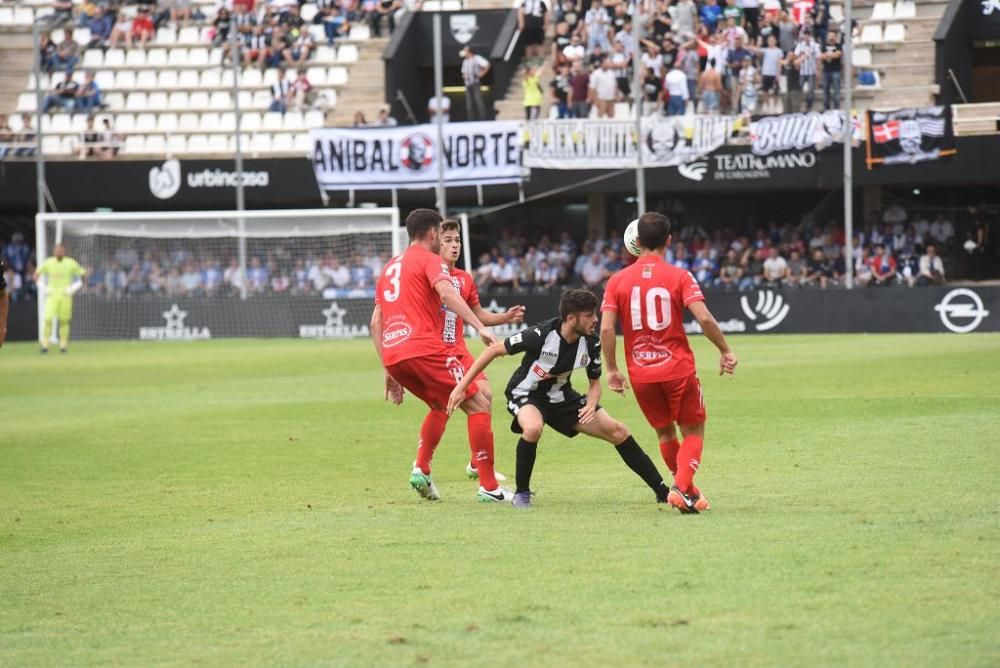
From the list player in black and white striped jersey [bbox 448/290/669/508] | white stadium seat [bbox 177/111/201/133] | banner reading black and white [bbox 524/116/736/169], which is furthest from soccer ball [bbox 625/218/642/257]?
white stadium seat [bbox 177/111/201/133]

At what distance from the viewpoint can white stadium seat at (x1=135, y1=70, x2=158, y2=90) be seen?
143ft

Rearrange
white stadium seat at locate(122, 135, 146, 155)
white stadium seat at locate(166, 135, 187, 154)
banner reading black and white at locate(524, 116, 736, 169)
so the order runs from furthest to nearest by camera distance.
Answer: white stadium seat at locate(122, 135, 146, 155)
white stadium seat at locate(166, 135, 187, 154)
banner reading black and white at locate(524, 116, 736, 169)

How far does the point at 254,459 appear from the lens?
1378 centimetres

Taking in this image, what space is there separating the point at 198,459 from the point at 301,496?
2979mm

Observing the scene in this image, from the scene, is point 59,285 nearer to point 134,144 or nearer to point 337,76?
point 134,144

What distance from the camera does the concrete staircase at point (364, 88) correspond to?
137ft

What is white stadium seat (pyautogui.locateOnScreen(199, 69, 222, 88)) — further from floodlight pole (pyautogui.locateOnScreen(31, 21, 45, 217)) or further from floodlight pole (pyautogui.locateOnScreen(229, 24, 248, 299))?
floodlight pole (pyautogui.locateOnScreen(31, 21, 45, 217))

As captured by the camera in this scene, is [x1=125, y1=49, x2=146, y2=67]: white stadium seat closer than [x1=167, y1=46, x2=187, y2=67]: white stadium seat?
No

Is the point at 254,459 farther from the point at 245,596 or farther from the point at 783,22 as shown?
the point at 783,22

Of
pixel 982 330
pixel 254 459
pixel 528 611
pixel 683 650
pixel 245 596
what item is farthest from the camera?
pixel 982 330

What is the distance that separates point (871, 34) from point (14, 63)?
2434 centimetres

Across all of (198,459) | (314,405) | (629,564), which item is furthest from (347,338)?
(629,564)

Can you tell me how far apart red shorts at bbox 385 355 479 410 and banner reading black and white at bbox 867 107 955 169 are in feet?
81.6

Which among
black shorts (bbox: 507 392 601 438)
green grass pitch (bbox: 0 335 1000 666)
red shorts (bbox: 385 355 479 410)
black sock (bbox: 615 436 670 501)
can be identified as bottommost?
green grass pitch (bbox: 0 335 1000 666)
